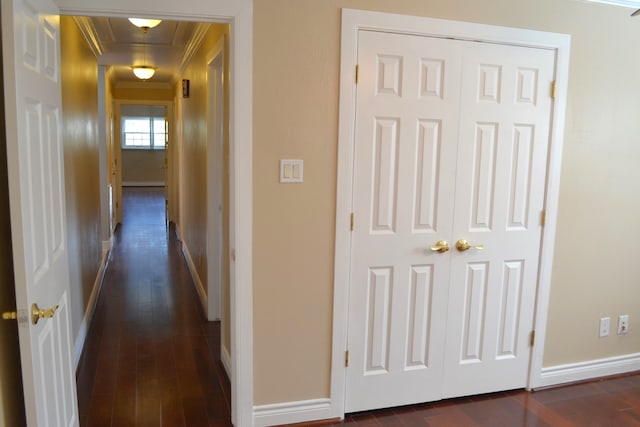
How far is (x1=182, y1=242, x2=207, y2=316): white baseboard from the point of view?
455 centimetres

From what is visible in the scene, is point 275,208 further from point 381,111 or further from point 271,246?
point 381,111

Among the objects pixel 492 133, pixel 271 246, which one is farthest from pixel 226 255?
pixel 492 133

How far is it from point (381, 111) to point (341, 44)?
1.29ft

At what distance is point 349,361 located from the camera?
9.20 ft

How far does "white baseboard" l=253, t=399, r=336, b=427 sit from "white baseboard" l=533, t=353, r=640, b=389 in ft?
4.59

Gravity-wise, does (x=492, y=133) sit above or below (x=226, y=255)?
above

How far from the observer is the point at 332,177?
2654 millimetres

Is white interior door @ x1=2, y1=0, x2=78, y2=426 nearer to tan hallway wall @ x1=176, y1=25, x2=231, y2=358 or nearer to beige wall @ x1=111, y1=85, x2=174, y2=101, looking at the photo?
tan hallway wall @ x1=176, y1=25, x2=231, y2=358

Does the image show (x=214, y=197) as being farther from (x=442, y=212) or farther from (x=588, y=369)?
(x=588, y=369)

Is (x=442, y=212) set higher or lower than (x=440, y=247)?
higher

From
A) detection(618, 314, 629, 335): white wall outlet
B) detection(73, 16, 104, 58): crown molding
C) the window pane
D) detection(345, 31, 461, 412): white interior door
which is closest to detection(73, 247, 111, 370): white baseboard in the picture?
detection(345, 31, 461, 412): white interior door

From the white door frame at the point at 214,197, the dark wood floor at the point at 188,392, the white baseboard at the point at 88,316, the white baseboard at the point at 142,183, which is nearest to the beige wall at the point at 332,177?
the dark wood floor at the point at 188,392

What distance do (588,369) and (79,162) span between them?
3.79 m

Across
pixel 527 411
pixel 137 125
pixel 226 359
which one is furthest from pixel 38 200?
pixel 137 125
